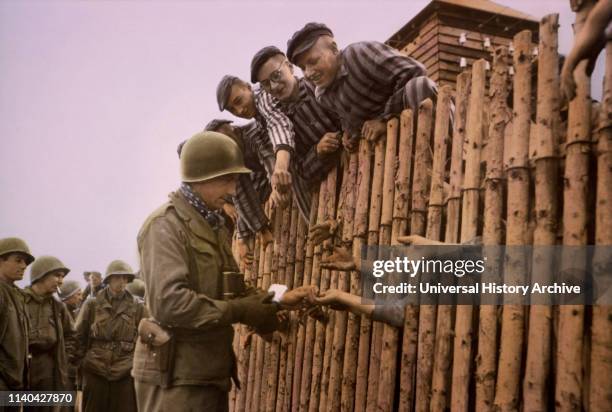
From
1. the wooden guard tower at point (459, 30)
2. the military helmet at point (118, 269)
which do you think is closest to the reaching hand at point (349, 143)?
the military helmet at point (118, 269)

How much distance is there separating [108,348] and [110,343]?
71 millimetres

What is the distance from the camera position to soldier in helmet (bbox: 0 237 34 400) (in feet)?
17.1

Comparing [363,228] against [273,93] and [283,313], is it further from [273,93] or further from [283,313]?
[273,93]

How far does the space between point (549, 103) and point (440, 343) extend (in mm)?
1257

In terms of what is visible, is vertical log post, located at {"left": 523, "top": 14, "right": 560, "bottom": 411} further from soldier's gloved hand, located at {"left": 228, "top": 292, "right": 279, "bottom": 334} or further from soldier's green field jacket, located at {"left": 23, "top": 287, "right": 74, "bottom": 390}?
soldier's green field jacket, located at {"left": 23, "top": 287, "right": 74, "bottom": 390}

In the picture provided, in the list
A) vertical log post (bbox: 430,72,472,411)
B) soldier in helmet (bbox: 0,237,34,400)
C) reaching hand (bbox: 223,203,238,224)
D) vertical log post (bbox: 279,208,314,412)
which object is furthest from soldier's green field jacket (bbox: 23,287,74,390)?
vertical log post (bbox: 430,72,472,411)

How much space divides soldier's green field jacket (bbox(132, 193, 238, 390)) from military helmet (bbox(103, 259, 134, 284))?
5301 mm

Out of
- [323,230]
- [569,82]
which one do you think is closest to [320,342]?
[323,230]

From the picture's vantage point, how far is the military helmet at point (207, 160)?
9.96 feet

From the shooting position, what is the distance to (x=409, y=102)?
3.48 metres

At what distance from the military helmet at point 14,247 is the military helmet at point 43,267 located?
30.2 inches

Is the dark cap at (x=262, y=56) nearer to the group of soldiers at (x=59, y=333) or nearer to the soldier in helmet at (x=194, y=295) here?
the soldier in helmet at (x=194, y=295)

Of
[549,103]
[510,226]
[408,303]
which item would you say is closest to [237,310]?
[408,303]

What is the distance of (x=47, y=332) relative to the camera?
647cm
